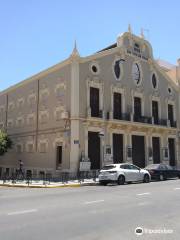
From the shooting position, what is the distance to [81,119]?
26.2m

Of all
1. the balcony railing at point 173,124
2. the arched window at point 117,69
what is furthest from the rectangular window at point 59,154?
the balcony railing at point 173,124

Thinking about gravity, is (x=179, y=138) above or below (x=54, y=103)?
below

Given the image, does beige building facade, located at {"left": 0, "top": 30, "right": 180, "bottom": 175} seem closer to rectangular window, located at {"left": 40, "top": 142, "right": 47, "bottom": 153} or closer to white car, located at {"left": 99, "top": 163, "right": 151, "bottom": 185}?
rectangular window, located at {"left": 40, "top": 142, "right": 47, "bottom": 153}

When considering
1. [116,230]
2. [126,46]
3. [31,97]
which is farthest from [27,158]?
[116,230]

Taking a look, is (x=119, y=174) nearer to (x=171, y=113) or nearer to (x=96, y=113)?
(x=96, y=113)

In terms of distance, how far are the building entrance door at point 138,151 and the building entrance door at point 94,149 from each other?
4963 millimetres

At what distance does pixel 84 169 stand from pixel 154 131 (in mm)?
11207

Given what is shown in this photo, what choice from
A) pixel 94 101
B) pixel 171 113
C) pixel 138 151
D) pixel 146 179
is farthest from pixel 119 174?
pixel 171 113

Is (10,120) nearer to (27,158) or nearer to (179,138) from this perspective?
(27,158)

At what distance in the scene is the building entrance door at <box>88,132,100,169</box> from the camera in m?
27.0

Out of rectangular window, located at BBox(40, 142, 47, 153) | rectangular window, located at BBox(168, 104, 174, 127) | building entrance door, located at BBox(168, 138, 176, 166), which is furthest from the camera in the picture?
rectangular window, located at BBox(168, 104, 174, 127)

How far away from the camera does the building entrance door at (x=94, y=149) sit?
27.0 m

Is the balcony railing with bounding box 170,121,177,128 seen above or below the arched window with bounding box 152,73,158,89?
below

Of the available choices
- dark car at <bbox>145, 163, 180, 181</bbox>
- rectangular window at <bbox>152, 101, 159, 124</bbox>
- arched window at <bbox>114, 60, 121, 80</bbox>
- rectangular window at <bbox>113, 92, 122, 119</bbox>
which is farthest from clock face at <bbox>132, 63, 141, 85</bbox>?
dark car at <bbox>145, 163, 180, 181</bbox>
